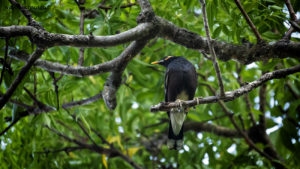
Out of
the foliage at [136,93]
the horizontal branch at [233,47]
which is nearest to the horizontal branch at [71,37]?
the horizontal branch at [233,47]

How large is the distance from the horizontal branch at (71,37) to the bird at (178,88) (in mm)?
1728

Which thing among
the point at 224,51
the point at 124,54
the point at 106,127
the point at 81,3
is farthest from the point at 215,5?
the point at 106,127

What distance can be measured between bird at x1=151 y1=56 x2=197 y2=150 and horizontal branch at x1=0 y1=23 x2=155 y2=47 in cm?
173

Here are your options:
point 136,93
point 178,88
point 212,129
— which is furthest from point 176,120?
point 212,129

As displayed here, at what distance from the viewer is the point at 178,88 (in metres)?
5.43

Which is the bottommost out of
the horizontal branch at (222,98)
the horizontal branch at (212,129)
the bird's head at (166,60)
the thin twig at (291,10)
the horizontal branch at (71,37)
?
the horizontal branch at (212,129)

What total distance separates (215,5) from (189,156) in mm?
2385

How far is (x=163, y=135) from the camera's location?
700 centimetres

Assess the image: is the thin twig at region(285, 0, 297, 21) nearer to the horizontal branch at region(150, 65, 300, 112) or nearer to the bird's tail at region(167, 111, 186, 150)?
the horizontal branch at region(150, 65, 300, 112)

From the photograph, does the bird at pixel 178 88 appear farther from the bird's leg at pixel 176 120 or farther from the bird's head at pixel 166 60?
the bird's head at pixel 166 60

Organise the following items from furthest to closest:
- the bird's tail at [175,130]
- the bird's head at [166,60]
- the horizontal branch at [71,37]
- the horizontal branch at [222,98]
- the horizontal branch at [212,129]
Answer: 1. the horizontal branch at [212,129]
2. the bird's head at [166,60]
3. the bird's tail at [175,130]
4. the horizontal branch at [222,98]
5. the horizontal branch at [71,37]

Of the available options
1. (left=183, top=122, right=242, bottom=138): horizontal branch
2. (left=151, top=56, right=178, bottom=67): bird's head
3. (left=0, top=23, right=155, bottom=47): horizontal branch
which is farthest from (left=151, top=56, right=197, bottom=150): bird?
(left=0, top=23, right=155, bottom=47): horizontal branch

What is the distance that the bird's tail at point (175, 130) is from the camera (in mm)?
5285

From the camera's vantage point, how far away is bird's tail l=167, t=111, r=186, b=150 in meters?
5.29
